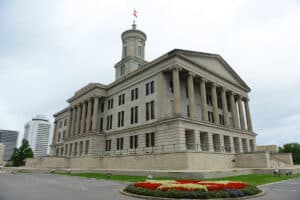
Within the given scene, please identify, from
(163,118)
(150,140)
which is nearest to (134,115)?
(150,140)

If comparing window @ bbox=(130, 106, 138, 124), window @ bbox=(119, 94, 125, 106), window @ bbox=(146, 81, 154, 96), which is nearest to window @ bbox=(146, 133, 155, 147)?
window @ bbox=(130, 106, 138, 124)

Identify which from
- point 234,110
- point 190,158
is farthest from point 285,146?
point 190,158

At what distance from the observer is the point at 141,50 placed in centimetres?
5650

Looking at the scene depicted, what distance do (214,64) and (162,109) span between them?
16527 mm

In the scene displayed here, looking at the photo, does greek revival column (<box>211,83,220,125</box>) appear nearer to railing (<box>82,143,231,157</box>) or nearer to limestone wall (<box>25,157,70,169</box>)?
railing (<box>82,143,231,157</box>)

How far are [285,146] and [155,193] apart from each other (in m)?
80.9

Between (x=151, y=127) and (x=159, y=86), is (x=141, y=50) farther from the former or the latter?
(x=151, y=127)

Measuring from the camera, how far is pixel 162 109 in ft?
Result: 111

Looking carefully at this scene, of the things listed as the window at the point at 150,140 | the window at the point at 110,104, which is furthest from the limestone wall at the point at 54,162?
the window at the point at 150,140

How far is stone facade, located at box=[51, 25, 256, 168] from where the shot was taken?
32.3m

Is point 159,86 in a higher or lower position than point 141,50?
lower

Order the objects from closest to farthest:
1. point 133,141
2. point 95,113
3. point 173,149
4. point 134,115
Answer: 1. point 173,149
2. point 133,141
3. point 134,115
4. point 95,113

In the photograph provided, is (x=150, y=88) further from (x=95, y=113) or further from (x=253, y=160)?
(x=253, y=160)

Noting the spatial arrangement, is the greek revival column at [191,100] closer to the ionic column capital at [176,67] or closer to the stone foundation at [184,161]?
the ionic column capital at [176,67]
